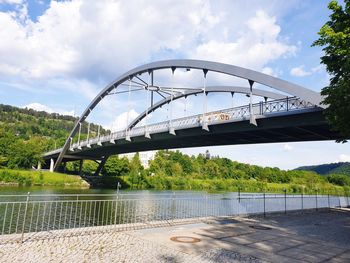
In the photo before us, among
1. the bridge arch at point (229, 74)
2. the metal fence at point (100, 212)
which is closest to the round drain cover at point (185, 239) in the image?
the metal fence at point (100, 212)

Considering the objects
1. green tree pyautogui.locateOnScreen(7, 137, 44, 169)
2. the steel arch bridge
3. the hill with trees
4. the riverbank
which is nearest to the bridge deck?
the steel arch bridge

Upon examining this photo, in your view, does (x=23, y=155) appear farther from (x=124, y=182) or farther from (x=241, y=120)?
(x=241, y=120)

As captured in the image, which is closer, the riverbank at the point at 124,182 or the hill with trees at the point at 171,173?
the riverbank at the point at 124,182

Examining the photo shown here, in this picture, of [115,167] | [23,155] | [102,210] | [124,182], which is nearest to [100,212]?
[102,210]

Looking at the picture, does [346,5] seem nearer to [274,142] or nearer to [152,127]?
[274,142]

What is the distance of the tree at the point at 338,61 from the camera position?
9.19m

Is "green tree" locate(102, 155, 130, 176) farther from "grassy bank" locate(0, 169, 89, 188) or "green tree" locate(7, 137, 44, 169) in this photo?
"green tree" locate(7, 137, 44, 169)

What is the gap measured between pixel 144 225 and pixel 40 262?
15.8ft

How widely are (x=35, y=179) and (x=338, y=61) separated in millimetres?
48621

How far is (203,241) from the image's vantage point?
26.8ft

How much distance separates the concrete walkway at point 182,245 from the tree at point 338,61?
3885 millimetres

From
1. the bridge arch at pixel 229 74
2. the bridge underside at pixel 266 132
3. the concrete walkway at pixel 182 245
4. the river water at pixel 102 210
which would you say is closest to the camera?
the concrete walkway at pixel 182 245

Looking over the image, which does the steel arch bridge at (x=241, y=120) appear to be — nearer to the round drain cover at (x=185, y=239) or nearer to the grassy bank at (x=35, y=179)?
the round drain cover at (x=185, y=239)

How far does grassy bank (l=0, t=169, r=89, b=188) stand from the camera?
45.4m
